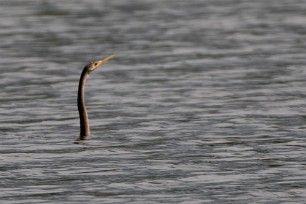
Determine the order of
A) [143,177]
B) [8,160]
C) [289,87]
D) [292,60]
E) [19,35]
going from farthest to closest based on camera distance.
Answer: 1. [19,35]
2. [292,60]
3. [289,87]
4. [8,160]
5. [143,177]

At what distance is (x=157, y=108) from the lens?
26.5 m

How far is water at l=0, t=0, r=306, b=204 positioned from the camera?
742 inches

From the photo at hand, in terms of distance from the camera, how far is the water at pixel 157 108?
18859mm

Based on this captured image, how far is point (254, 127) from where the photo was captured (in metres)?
23.9

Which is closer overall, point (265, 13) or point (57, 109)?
point (57, 109)

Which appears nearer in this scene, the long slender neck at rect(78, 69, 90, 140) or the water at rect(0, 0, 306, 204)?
the water at rect(0, 0, 306, 204)

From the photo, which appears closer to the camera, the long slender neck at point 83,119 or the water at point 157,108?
the water at point 157,108

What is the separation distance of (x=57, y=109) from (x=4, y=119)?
1.68 metres

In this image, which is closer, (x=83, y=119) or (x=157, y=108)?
(x=83, y=119)

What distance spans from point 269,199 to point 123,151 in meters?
4.55

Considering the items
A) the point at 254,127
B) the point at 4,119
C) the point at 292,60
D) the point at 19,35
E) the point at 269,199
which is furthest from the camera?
the point at 19,35

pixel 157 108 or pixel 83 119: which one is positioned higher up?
pixel 83 119

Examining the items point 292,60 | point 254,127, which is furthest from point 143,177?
point 292,60

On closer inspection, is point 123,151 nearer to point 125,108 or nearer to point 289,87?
point 125,108
